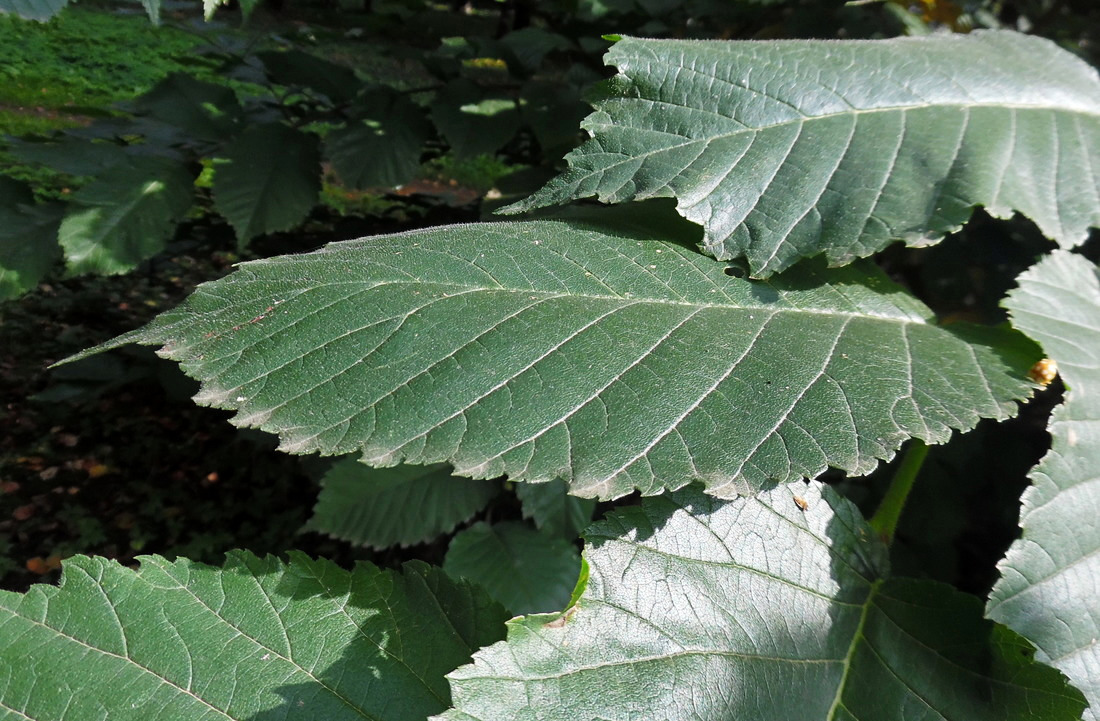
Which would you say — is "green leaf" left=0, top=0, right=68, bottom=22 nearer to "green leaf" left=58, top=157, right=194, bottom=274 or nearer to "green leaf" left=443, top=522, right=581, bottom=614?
"green leaf" left=58, top=157, right=194, bottom=274

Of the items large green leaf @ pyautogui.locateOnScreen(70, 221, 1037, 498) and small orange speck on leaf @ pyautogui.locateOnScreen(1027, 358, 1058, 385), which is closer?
large green leaf @ pyautogui.locateOnScreen(70, 221, 1037, 498)

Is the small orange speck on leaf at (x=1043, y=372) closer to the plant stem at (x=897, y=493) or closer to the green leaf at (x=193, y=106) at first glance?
the plant stem at (x=897, y=493)

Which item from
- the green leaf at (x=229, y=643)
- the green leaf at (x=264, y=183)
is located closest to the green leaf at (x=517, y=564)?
the green leaf at (x=264, y=183)

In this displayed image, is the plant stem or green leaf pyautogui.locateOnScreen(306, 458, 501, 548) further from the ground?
the plant stem

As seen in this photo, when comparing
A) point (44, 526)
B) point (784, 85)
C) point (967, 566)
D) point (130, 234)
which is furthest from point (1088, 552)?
point (44, 526)

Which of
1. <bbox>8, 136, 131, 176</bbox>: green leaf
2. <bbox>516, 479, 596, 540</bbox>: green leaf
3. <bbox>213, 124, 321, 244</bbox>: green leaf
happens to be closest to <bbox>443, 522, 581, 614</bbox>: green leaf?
<bbox>516, 479, 596, 540</bbox>: green leaf

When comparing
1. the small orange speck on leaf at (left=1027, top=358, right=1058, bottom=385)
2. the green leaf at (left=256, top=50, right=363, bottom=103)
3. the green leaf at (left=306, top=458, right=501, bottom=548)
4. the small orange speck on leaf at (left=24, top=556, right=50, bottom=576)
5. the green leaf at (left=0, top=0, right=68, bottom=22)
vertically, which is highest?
the green leaf at (left=0, top=0, right=68, bottom=22)

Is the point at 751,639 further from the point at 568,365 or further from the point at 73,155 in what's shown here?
the point at 73,155
